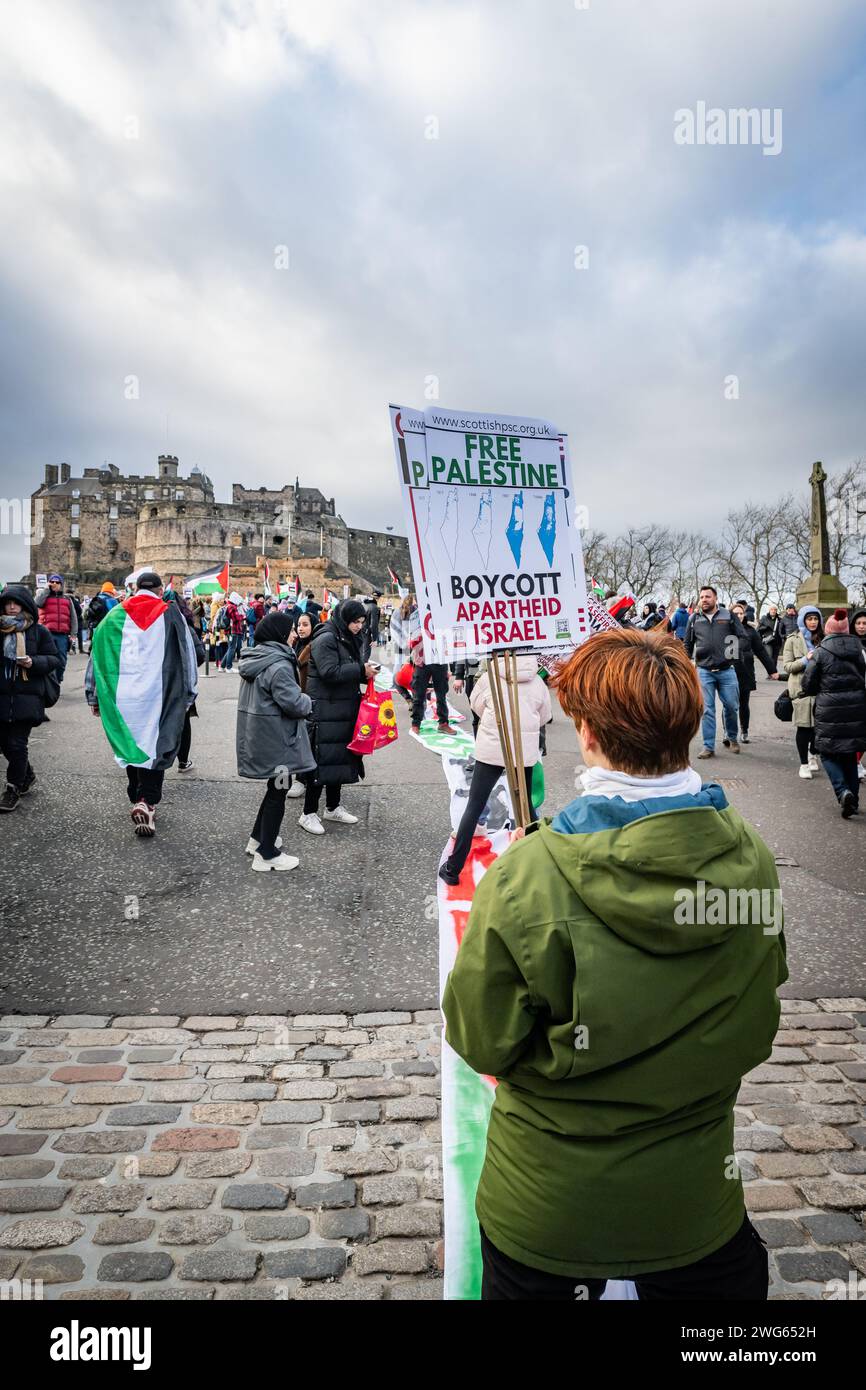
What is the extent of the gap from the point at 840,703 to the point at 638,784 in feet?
21.8

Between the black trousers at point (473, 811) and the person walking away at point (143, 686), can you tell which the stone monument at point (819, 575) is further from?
the person walking away at point (143, 686)

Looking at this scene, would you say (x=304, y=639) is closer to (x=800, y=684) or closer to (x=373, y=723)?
(x=373, y=723)

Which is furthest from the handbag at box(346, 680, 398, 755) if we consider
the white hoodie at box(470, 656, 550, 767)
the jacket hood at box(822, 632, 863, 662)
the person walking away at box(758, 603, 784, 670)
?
the person walking away at box(758, 603, 784, 670)

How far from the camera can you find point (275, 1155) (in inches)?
113

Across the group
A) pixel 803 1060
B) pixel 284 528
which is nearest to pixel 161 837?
pixel 803 1060

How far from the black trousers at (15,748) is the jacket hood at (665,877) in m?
7.18

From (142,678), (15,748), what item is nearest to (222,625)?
(15,748)

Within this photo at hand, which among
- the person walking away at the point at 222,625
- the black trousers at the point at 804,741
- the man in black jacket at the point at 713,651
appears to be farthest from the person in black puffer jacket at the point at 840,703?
the person walking away at the point at 222,625

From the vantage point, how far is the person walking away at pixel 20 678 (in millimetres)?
7184

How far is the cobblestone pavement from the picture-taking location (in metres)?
2.35

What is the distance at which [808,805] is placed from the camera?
8.04 metres

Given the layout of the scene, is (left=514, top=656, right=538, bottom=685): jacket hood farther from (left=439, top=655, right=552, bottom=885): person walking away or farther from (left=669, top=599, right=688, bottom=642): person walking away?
(left=669, top=599, right=688, bottom=642): person walking away

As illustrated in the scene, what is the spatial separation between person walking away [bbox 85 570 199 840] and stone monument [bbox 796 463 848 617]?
702 inches
